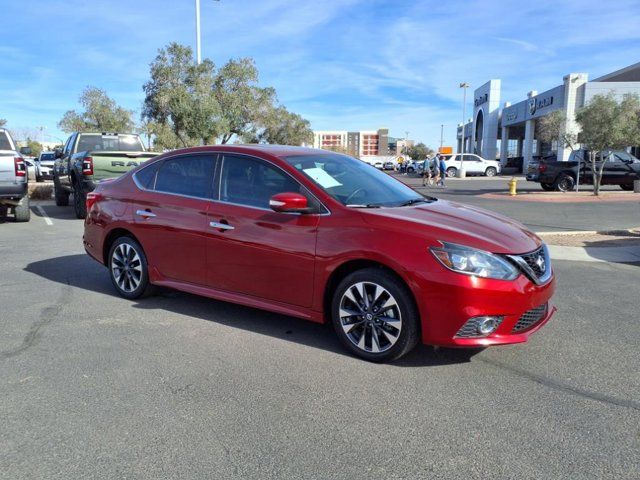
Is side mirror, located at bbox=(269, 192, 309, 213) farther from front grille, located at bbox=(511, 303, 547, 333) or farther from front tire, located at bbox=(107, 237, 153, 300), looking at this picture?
front tire, located at bbox=(107, 237, 153, 300)

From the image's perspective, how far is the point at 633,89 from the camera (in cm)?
3900

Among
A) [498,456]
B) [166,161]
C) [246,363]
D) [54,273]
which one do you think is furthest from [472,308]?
[54,273]

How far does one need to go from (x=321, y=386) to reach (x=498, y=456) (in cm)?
129

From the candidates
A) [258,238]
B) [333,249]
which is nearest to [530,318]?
[333,249]

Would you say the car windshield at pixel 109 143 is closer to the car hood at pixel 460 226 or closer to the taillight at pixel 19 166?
the taillight at pixel 19 166

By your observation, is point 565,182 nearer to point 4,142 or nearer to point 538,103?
point 4,142

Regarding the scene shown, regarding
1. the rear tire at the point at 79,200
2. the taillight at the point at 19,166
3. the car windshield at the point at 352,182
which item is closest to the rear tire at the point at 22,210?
the taillight at the point at 19,166

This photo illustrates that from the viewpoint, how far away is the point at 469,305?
12.4ft

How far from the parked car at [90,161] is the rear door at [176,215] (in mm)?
5702

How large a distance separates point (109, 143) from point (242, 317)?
10.9 m

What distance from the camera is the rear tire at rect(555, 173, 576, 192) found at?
23875mm

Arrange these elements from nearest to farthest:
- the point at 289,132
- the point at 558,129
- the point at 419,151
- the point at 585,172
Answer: the point at 558,129, the point at 585,172, the point at 289,132, the point at 419,151

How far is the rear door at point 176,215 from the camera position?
16.9 ft

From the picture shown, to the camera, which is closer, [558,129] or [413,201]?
[413,201]
